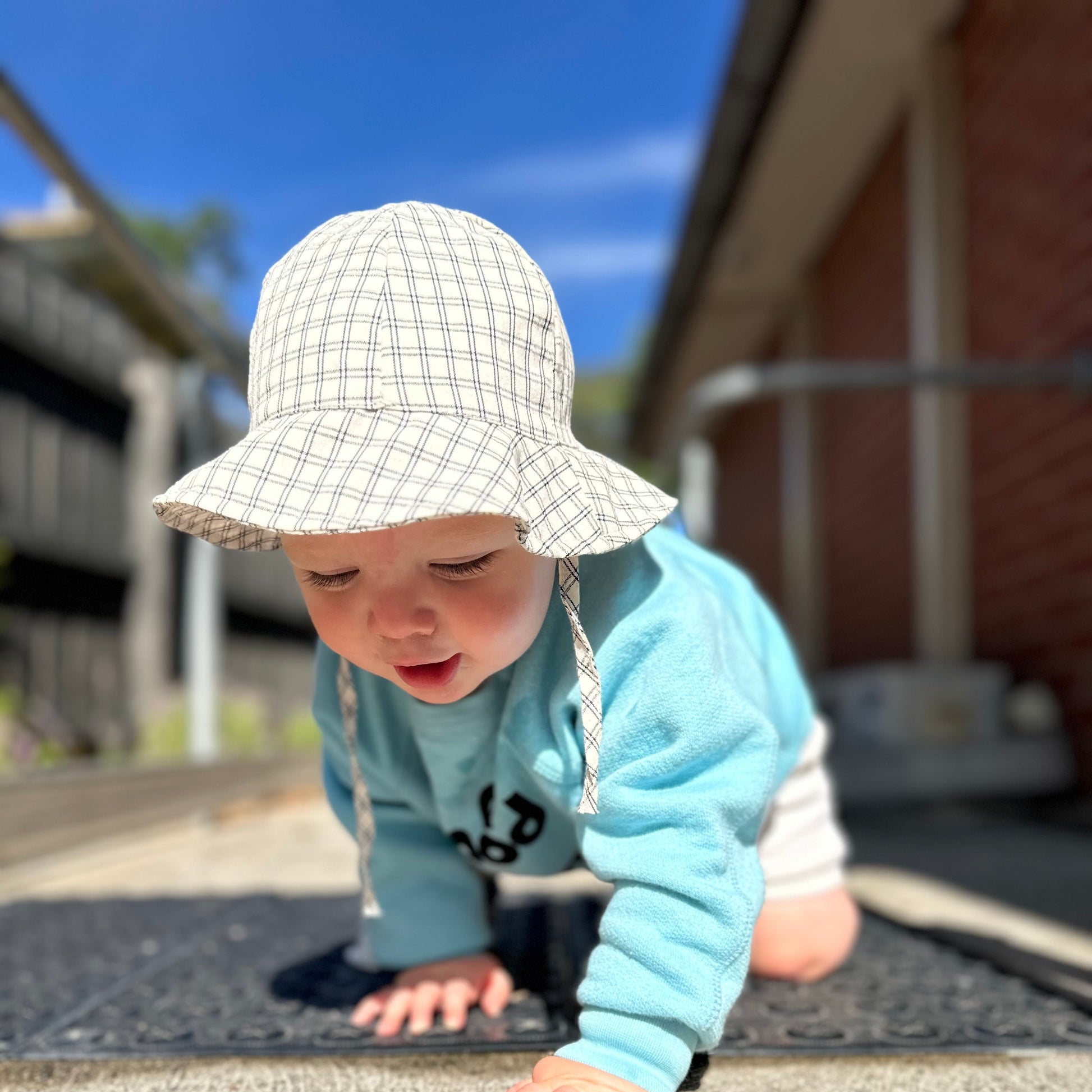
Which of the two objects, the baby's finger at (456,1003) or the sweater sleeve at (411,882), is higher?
the sweater sleeve at (411,882)

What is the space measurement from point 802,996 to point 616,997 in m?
0.55

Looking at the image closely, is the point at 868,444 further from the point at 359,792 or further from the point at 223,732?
the point at 359,792

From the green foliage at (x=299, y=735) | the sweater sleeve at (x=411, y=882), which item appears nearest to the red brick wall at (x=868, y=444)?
the green foliage at (x=299, y=735)

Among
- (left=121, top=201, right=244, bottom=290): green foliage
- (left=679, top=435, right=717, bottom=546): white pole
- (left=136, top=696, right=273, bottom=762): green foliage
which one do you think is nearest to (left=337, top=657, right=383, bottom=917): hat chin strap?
(left=679, top=435, right=717, bottom=546): white pole

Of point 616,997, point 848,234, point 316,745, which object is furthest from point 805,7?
point 316,745

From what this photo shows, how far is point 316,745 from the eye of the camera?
743 cm

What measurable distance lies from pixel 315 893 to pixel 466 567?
1.71m

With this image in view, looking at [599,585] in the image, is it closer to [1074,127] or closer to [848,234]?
[1074,127]

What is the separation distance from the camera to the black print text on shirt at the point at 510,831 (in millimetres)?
1316

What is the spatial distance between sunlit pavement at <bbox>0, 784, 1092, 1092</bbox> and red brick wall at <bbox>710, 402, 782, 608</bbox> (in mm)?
5572

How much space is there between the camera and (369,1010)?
137 cm

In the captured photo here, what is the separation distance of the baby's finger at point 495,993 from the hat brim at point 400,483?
0.70 meters

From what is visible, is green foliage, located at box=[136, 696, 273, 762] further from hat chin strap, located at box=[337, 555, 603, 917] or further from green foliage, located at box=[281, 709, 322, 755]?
hat chin strap, located at box=[337, 555, 603, 917]

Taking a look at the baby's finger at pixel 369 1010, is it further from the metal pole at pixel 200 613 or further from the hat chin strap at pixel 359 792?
the metal pole at pixel 200 613
